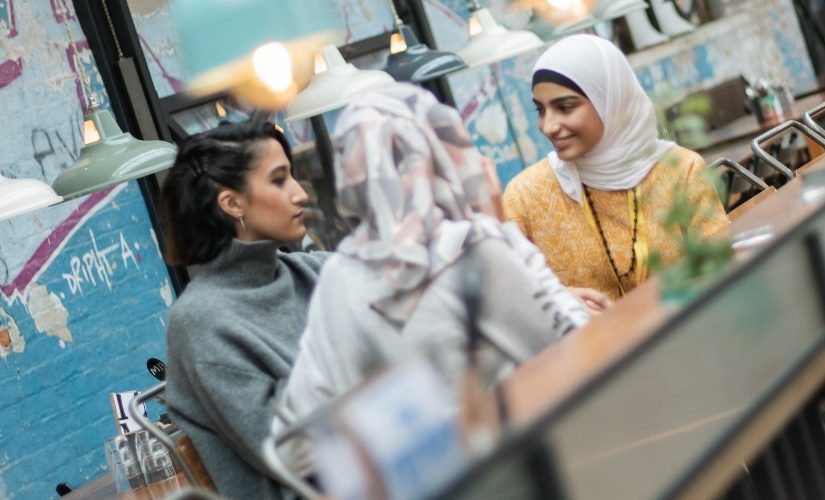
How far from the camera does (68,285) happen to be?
18.6 feet

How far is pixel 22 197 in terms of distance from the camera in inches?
148

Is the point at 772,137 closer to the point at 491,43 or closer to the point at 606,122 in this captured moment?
the point at 491,43

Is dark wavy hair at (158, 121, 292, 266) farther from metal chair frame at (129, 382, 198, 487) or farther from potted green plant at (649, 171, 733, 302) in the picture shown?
potted green plant at (649, 171, 733, 302)

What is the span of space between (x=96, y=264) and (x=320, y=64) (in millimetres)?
1659

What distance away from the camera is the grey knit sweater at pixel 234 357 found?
3.05 metres

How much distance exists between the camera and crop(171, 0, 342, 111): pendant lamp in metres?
6.55

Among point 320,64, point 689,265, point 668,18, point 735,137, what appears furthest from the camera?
point 668,18

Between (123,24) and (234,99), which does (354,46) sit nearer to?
(234,99)

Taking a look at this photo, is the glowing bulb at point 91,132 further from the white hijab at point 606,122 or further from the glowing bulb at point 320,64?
the white hijab at point 606,122

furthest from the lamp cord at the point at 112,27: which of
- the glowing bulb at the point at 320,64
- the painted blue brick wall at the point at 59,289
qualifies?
the glowing bulb at the point at 320,64

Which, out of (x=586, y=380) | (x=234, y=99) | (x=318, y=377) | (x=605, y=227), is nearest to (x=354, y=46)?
(x=234, y=99)

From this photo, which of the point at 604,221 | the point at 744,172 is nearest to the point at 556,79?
the point at 604,221

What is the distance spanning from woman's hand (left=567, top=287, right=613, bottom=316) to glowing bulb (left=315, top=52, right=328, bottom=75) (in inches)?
68.9

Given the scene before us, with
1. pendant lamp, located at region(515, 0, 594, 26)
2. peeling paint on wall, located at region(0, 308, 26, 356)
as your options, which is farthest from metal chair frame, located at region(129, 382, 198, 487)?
pendant lamp, located at region(515, 0, 594, 26)
